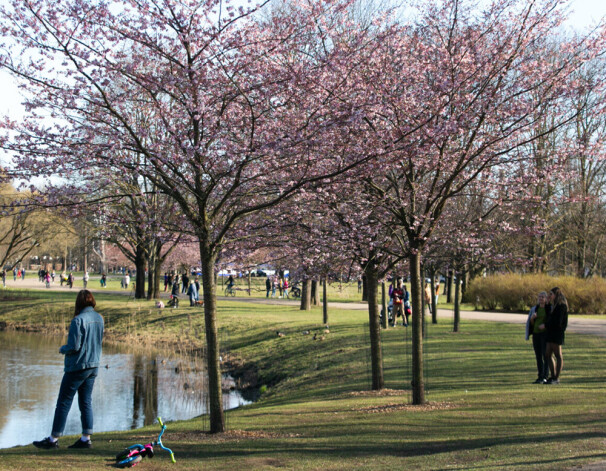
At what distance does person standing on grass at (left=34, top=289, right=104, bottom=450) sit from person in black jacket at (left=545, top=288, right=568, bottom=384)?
8.41m

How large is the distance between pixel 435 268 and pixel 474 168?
12758 millimetres

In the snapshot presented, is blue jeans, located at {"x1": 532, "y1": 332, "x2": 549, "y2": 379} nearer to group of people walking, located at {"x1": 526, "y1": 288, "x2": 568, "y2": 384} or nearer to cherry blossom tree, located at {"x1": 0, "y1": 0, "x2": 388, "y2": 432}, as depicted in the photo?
group of people walking, located at {"x1": 526, "y1": 288, "x2": 568, "y2": 384}

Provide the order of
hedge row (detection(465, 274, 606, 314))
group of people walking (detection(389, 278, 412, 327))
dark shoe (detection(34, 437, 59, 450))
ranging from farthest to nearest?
hedge row (detection(465, 274, 606, 314))
group of people walking (detection(389, 278, 412, 327))
dark shoe (detection(34, 437, 59, 450))

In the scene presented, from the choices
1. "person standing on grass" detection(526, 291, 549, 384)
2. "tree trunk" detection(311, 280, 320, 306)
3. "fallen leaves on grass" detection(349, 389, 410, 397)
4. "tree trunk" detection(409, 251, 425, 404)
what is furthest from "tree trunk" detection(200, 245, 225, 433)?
"tree trunk" detection(311, 280, 320, 306)

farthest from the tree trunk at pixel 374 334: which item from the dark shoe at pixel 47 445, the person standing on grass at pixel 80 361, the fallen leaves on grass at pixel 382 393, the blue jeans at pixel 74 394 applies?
the dark shoe at pixel 47 445

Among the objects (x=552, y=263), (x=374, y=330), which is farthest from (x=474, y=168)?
(x=552, y=263)

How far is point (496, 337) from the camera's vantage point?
68.4 ft

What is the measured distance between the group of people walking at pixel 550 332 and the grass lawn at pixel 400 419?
411 millimetres

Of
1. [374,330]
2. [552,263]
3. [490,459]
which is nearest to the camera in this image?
[490,459]

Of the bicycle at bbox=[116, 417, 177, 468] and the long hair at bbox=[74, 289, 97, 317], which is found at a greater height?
the long hair at bbox=[74, 289, 97, 317]

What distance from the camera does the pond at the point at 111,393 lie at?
1543 centimetres

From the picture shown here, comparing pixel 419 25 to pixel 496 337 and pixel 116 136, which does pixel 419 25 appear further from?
pixel 496 337

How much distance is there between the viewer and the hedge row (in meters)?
32.1

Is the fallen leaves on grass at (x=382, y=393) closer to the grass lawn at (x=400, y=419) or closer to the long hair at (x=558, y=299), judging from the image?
the grass lawn at (x=400, y=419)
